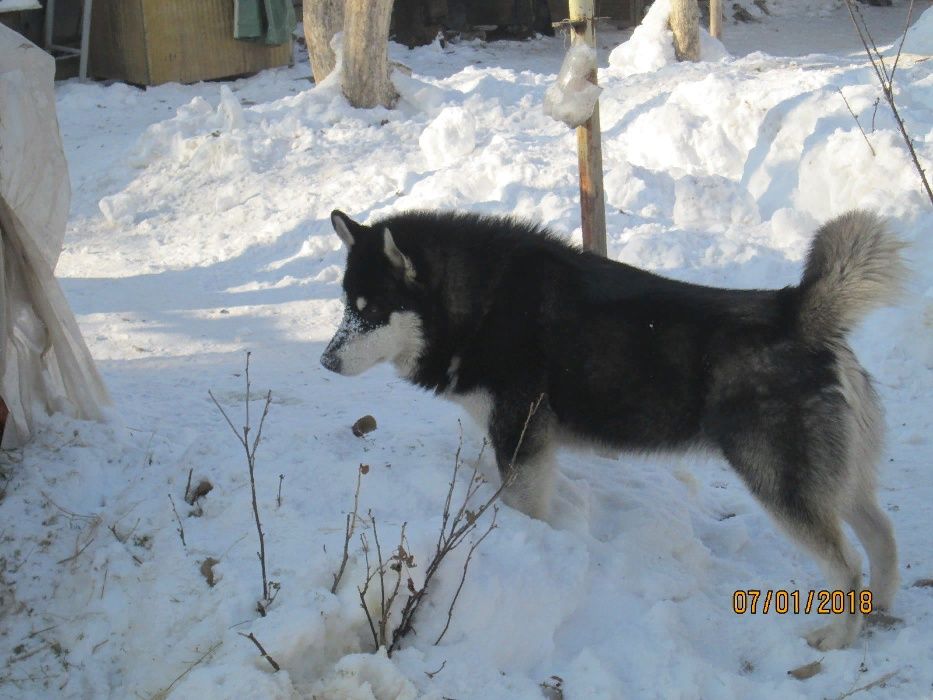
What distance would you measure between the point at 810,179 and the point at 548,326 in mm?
5030

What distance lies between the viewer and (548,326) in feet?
13.6

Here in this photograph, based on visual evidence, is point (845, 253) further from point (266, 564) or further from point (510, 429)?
point (266, 564)

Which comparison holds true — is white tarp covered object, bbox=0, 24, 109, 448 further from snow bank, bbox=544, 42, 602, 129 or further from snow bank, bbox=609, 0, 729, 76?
snow bank, bbox=609, 0, 729, 76

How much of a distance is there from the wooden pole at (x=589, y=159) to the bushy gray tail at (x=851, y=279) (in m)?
2.90

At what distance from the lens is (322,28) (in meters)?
12.2

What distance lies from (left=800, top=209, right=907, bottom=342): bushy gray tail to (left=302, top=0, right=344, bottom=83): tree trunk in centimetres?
980

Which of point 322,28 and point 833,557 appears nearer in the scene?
point 833,557

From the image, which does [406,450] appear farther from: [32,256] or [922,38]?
[922,38]

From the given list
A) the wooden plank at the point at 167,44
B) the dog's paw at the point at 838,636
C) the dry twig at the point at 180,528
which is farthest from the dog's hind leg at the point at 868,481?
the wooden plank at the point at 167,44

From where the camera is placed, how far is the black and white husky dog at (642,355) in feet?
11.9

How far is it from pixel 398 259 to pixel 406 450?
996 millimetres

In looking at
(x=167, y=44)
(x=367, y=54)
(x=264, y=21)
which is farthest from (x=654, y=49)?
(x=167, y=44)

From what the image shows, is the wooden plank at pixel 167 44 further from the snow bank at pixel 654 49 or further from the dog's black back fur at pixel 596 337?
the dog's black back fur at pixel 596 337

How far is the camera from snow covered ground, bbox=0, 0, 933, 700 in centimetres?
352
